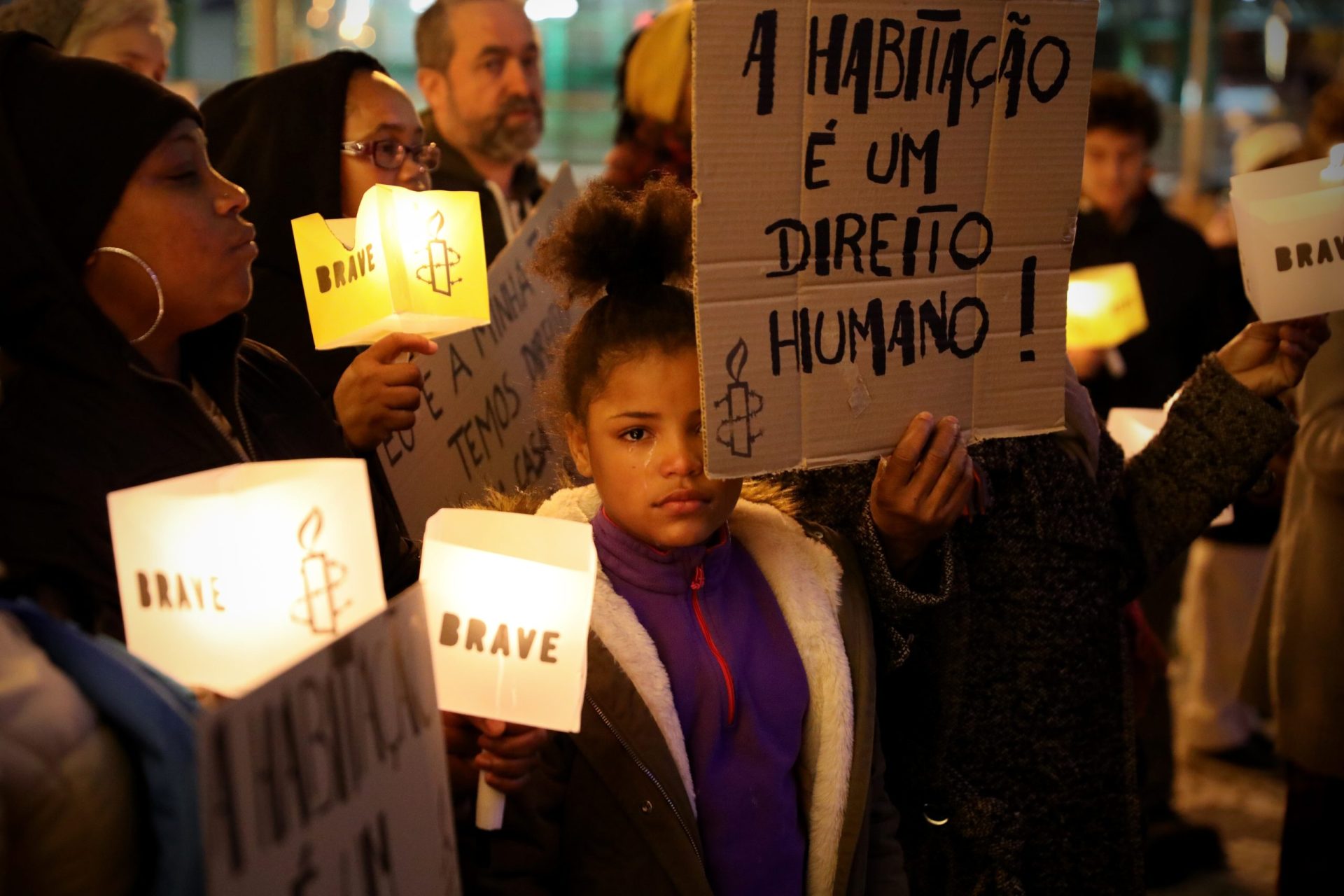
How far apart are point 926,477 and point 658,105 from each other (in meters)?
2.53

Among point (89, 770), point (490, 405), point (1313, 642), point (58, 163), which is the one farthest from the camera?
point (1313, 642)

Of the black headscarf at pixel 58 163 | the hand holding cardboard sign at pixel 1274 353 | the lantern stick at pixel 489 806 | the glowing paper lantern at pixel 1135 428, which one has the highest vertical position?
the black headscarf at pixel 58 163

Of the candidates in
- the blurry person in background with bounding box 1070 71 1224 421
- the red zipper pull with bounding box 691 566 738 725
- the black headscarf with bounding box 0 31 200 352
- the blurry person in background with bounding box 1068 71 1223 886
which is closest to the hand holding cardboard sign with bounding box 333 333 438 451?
the black headscarf with bounding box 0 31 200 352

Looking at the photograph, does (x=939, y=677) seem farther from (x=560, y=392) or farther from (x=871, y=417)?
(x=560, y=392)

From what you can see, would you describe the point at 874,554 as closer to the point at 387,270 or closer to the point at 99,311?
the point at 387,270

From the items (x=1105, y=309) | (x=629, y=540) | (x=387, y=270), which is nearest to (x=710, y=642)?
(x=629, y=540)

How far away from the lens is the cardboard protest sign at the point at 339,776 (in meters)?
1.08

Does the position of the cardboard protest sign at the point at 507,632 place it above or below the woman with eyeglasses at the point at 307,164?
below

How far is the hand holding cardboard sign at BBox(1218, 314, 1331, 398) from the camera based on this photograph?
91.7 inches

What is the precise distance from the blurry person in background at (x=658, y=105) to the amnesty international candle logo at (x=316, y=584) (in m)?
2.56

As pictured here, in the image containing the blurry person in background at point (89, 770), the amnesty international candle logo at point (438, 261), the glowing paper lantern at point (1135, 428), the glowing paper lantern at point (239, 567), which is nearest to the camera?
the blurry person in background at point (89, 770)

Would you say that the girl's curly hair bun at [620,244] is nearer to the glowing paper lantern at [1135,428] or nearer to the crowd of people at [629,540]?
the crowd of people at [629,540]

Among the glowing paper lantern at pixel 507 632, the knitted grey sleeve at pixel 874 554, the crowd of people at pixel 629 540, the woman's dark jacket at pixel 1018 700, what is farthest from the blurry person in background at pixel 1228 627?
the glowing paper lantern at pixel 507 632

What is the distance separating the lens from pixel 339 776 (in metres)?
1.22
